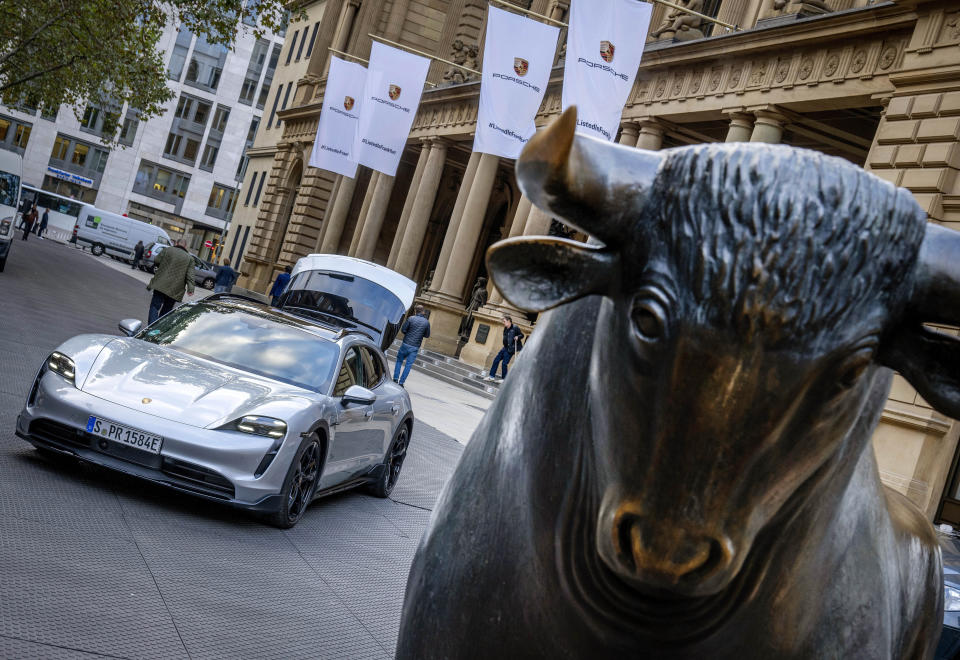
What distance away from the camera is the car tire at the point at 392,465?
9.78 meters

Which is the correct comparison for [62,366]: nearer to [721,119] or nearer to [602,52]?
[602,52]

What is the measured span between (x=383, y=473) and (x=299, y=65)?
51989mm

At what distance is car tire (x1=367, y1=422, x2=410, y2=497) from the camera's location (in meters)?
9.78

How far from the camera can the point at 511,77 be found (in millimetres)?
18875

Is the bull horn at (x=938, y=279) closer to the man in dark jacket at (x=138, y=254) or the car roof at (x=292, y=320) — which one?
the car roof at (x=292, y=320)

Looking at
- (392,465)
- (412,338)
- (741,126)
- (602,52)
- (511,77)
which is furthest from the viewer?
(741,126)

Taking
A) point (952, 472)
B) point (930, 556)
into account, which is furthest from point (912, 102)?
point (930, 556)

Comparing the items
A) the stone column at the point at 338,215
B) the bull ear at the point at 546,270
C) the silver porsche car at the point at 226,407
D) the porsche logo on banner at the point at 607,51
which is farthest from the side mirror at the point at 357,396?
the stone column at the point at 338,215

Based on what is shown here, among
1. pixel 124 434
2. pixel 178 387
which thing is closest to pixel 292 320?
pixel 178 387

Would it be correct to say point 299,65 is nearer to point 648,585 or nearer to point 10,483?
point 10,483

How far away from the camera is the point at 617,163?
4.73 feet

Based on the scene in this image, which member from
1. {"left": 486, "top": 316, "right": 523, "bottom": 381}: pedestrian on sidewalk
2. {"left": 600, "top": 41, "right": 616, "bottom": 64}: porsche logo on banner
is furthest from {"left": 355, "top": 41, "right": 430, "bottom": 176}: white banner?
{"left": 600, "top": 41, "right": 616, "bottom": 64}: porsche logo on banner

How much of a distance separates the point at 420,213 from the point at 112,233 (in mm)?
33593

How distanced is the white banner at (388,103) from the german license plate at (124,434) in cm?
1814
